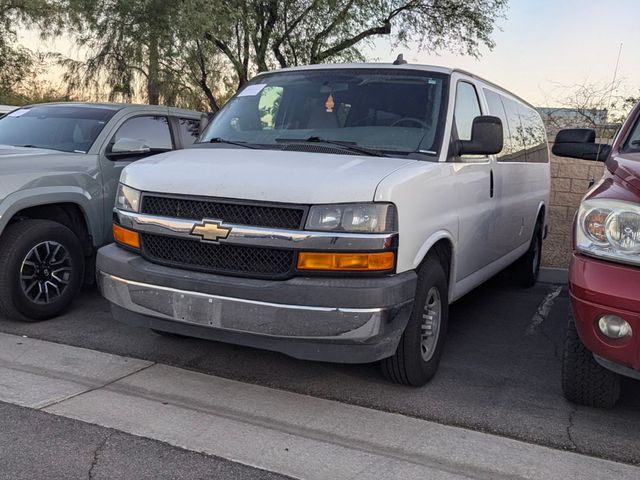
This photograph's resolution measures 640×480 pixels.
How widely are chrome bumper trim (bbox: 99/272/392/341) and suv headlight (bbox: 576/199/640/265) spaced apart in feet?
3.53

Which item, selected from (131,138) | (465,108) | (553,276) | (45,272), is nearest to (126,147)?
(131,138)

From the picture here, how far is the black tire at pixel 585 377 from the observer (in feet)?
12.2

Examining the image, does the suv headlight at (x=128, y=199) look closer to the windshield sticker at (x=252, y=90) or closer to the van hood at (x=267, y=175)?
the van hood at (x=267, y=175)

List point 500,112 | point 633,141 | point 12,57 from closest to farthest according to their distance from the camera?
point 633,141 < point 500,112 < point 12,57

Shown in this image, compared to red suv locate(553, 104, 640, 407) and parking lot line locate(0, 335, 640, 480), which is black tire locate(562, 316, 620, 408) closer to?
red suv locate(553, 104, 640, 407)

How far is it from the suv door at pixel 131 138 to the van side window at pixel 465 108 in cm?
294

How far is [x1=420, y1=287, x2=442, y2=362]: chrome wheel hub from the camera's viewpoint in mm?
4152

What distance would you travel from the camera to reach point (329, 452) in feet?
10.9

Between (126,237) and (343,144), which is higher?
(343,144)

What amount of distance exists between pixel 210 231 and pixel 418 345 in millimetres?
1399

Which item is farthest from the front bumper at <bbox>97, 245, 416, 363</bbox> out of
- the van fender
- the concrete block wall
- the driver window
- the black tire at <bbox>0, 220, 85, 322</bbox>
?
the concrete block wall

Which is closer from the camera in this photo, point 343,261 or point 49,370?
point 343,261

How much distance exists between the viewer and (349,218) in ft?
11.4

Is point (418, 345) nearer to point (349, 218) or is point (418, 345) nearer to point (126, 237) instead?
point (349, 218)
